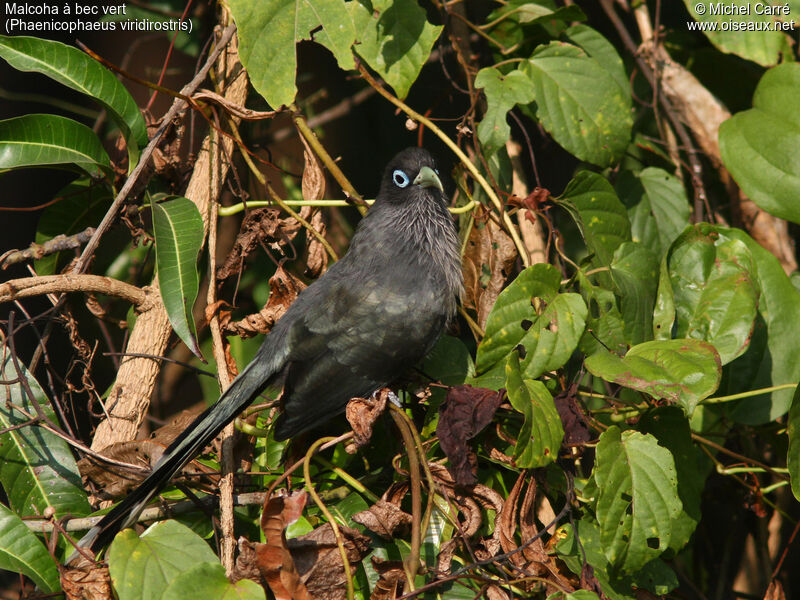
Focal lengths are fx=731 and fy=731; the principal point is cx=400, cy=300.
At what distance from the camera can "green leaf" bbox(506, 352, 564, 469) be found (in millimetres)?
1800

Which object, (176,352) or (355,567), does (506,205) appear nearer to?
(355,567)

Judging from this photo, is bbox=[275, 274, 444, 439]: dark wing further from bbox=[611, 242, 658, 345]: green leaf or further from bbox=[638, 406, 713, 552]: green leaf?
bbox=[638, 406, 713, 552]: green leaf

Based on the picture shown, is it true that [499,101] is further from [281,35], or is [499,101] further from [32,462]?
[32,462]

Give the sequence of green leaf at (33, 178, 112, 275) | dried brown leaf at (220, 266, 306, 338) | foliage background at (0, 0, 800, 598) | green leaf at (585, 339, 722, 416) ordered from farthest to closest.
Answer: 1. green leaf at (33, 178, 112, 275)
2. dried brown leaf at (220, 266, 306, 338)
3. foliage background at (0, 0, 800, 598)
4. green leaf at (585, 339, 722, 416)

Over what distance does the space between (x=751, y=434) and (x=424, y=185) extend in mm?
1629

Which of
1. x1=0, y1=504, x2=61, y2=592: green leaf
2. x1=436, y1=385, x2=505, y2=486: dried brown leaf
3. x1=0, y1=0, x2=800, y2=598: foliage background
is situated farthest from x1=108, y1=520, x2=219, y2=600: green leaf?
x1=436, y1=385, x2=505, y2=486: dried brown leaf

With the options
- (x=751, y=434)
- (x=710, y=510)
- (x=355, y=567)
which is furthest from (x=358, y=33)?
(x=710, y=510)

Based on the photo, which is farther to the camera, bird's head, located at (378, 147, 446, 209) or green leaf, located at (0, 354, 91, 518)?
bird's head, located at (378, 147, 446, 209)

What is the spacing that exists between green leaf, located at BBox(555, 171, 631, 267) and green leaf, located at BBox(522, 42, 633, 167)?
188 millimetres

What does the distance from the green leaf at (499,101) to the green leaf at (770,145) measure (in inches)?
30.2

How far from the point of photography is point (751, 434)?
2832 mm

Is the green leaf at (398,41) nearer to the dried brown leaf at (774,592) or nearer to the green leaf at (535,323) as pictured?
the green leaf at (535,323)

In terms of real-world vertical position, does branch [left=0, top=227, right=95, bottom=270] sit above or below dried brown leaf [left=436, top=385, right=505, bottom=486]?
above

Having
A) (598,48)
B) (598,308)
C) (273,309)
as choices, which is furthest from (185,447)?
(598,48)
